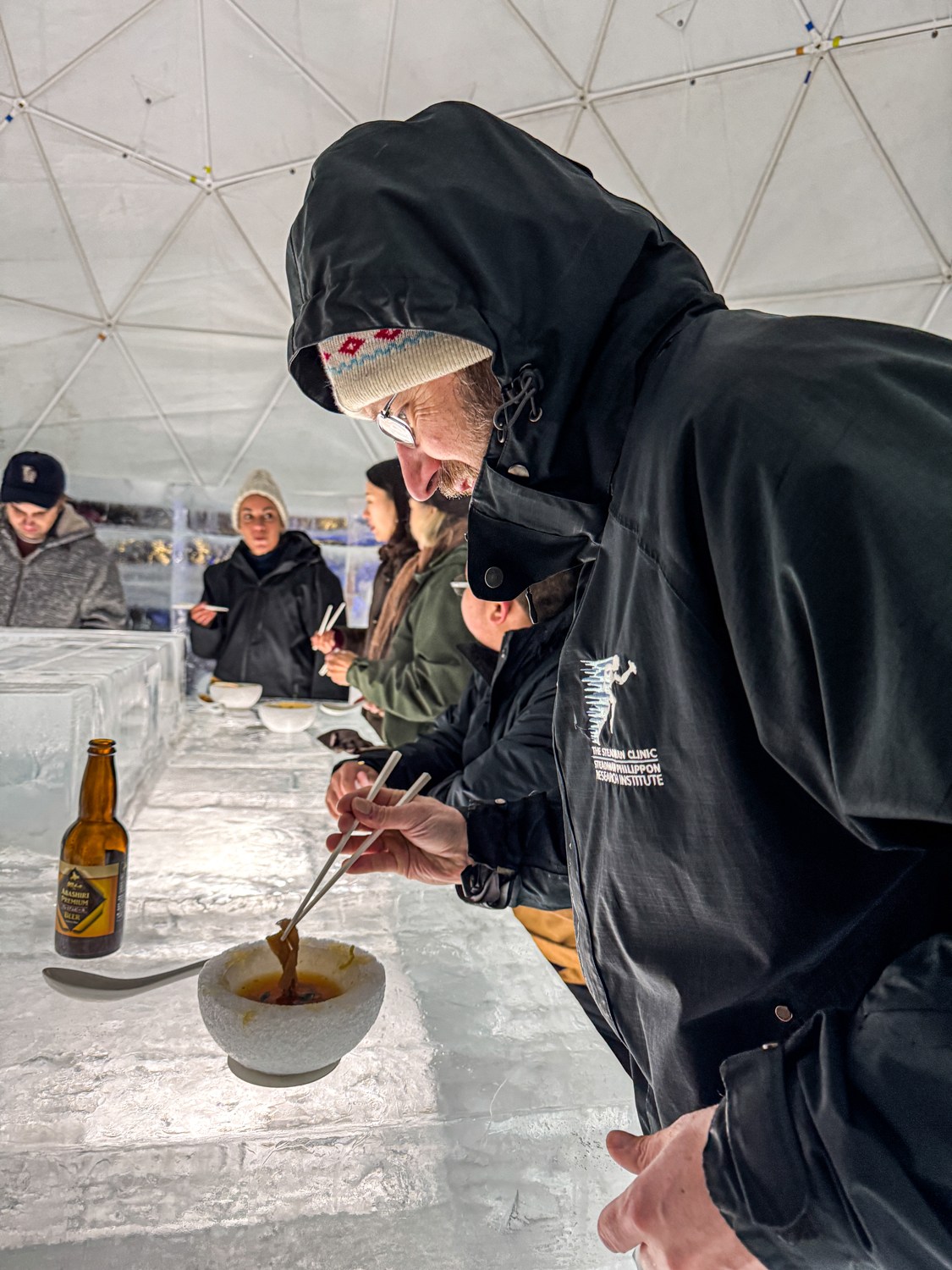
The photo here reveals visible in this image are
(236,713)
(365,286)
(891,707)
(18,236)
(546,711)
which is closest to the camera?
(891,707)

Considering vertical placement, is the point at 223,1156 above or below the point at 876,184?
below

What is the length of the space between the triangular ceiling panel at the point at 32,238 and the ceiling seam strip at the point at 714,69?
122 inches

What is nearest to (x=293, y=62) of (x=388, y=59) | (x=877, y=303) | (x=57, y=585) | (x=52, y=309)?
(x=388, y=59)

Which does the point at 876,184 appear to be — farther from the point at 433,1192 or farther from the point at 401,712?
the point at 433,1192

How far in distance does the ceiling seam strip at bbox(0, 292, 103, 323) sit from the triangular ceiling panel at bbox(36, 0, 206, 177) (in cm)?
136

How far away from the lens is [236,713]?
2902mm

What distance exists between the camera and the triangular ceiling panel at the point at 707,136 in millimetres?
5398

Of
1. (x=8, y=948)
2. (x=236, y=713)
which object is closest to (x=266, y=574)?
(x=236, y=713)

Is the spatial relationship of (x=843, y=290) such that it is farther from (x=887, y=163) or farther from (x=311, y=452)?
(x=311, y=452)

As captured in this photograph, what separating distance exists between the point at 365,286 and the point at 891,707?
0.55 metres

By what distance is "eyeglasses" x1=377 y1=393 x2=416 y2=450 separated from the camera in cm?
96

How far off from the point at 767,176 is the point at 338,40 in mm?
2810

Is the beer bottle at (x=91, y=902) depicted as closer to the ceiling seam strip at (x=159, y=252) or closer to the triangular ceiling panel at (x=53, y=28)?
the triangular ceiling panel at (x=53, y=28)

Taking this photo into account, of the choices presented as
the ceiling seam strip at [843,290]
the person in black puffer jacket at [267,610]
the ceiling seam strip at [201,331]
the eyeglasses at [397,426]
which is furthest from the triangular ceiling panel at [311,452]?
the eyeglasses at [397,426]
